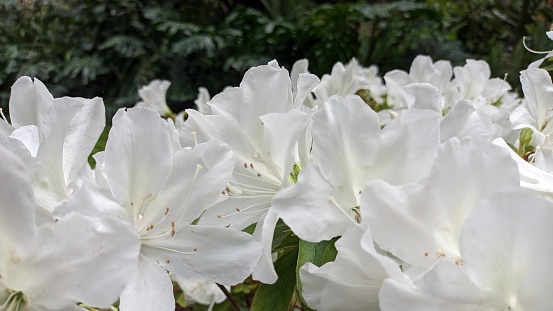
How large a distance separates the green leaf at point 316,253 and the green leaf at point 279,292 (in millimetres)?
57

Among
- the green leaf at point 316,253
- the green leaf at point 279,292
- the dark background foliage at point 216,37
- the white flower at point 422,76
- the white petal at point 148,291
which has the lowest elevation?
the dark background foliage at point 216,37

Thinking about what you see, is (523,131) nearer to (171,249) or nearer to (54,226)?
(171,249)

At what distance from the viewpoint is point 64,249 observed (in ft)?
1.17

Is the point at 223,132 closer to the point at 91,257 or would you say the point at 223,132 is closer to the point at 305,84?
the point at 305,84

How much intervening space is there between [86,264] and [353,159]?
21 cm

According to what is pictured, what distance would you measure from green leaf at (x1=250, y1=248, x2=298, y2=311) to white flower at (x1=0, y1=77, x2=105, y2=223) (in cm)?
19

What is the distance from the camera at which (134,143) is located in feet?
1.47

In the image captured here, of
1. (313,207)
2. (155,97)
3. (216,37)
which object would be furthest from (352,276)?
(216,37)

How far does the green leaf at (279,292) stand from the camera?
0.53 metres

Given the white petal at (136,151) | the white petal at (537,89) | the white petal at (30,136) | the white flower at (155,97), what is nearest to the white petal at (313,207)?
the white petal at (136,151)

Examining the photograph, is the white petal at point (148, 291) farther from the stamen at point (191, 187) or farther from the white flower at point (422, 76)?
the white flower at point (422, 76)

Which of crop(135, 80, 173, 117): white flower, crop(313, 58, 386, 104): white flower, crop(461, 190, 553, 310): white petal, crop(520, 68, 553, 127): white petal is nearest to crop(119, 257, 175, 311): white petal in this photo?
crop(461, 190, 553, 310): white petal

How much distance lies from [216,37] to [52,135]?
3850 mm

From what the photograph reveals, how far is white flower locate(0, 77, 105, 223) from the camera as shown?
452 millimetres
